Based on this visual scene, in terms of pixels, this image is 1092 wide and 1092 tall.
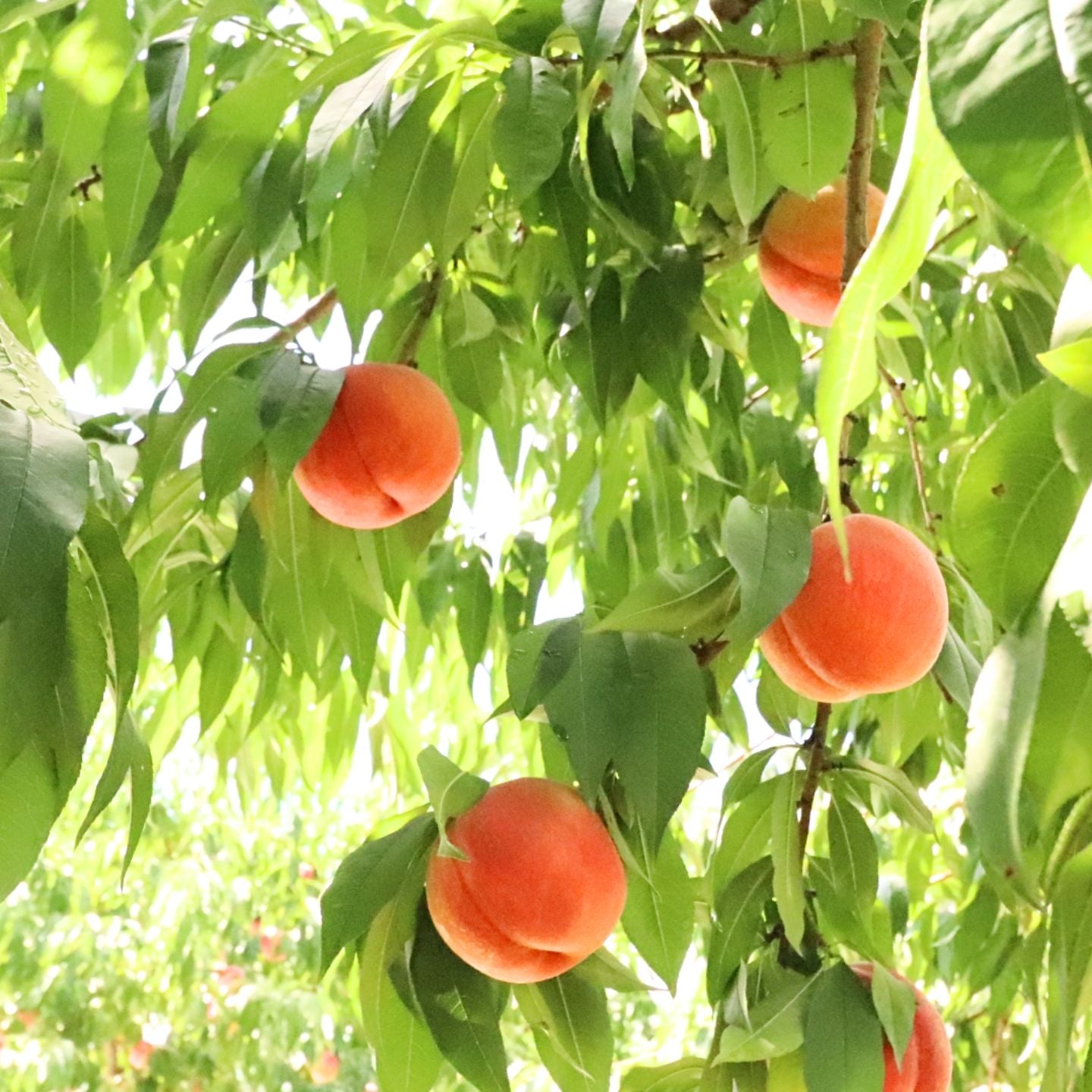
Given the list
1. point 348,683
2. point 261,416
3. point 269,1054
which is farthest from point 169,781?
point 261,416

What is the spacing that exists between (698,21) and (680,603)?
289mm

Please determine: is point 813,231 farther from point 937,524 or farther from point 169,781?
point 169,781

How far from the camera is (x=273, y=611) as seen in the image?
2.39 ft

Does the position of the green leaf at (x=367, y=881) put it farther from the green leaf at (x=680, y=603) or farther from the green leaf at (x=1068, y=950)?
the green leaf at (x=1068, y=950)

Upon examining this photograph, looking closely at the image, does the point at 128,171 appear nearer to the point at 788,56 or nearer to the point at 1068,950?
the point at 788,56

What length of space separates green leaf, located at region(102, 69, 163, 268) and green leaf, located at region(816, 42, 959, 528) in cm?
44

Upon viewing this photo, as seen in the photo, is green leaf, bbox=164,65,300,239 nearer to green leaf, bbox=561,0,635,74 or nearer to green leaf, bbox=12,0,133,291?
green leaf, bbox=12,0,133,291

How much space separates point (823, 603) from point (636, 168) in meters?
0.23

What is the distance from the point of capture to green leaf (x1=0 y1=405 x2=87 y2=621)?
0.33 m

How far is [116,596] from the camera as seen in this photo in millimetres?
438

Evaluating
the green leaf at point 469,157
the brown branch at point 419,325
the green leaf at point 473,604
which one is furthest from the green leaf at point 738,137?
the green leaf at point 473,604

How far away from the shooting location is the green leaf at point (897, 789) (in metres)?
0.66

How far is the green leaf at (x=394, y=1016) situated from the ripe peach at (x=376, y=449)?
20 centimetres

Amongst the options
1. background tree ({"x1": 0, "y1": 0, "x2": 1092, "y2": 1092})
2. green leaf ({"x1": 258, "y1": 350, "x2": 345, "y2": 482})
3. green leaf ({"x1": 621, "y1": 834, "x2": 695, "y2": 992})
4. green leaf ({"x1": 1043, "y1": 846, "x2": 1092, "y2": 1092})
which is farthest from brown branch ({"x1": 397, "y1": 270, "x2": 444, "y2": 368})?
green leaf ({"x1": 1043, "y1": 846, "x2": 1092, "y2": 1092})
